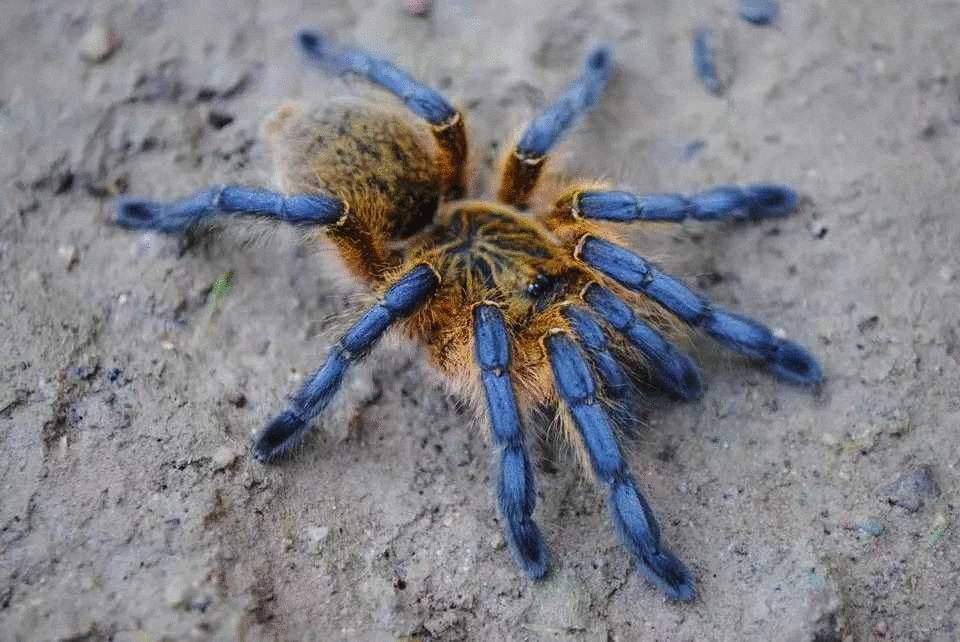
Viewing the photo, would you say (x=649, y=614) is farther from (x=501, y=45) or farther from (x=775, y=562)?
(x=501, y=45)

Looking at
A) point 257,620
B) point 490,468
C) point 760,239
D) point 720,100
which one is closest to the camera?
point 257,620

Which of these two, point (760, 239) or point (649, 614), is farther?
point (760, 239)

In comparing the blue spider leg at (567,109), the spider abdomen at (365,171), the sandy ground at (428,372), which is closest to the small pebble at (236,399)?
the sandy ground at (428,372)

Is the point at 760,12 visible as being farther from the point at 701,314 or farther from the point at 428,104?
the point at 701,314

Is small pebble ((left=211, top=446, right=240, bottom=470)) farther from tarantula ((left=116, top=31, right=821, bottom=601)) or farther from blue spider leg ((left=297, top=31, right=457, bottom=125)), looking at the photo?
blue spider leg ((left=297, top=31, right=457, bottom=125))

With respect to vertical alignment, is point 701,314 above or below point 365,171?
below

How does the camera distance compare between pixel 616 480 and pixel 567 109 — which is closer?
pixel 616 480

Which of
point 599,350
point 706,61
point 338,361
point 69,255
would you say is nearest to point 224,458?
point 338,361

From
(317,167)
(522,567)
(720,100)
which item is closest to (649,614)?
(522,567)
